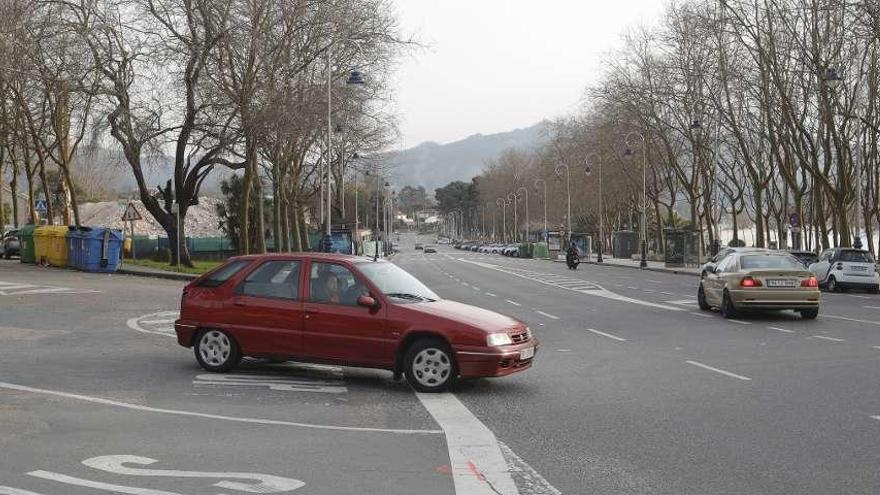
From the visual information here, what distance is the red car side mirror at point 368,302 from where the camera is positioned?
10.5 metres

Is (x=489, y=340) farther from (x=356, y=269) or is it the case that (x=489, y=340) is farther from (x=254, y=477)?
(x=254, y=477)

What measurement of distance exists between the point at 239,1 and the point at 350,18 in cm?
471

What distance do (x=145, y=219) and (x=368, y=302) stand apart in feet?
367

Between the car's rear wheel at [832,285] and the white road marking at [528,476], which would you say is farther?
the car's rear wheel at [832,285]

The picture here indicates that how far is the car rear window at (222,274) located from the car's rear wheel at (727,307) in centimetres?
1220

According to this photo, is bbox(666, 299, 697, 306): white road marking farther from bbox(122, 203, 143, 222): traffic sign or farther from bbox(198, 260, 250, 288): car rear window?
bbox(122, 203, 143, 222): traffic sign

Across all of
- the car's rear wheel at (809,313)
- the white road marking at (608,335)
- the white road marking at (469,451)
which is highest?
the car's rear wheel at (809,313)

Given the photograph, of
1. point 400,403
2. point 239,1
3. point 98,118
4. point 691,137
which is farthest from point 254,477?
point 691,137

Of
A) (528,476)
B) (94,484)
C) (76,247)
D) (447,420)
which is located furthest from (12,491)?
(76,247)

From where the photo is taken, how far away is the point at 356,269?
35.8ft

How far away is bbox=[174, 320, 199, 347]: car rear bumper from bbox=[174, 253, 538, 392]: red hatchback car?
0.01 meters

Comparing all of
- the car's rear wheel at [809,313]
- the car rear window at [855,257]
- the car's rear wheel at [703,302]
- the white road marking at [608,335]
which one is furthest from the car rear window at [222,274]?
the car rear window at [855,257]

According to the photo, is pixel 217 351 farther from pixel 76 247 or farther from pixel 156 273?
pixel 76 247

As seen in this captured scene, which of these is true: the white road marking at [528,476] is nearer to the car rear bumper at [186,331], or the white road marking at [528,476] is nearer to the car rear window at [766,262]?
the car rear bumper at [186,331]
